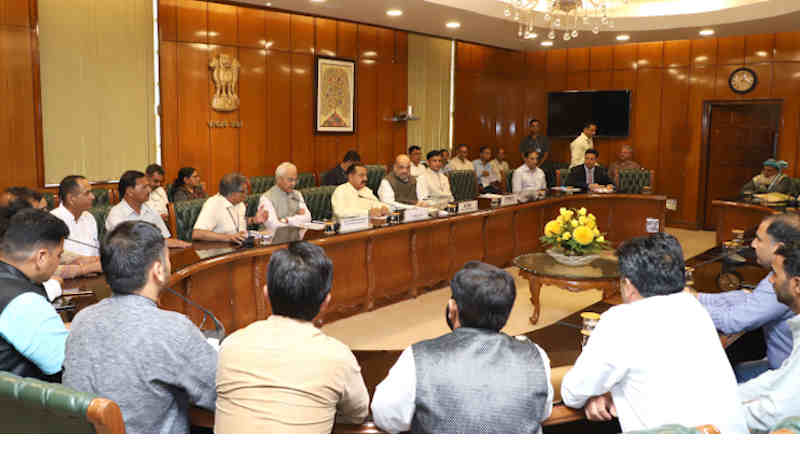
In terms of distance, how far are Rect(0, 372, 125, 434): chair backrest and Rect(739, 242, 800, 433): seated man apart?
170 centimetres

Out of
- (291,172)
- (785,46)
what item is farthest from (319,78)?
(785,46)

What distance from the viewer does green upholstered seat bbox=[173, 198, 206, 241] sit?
187 inches

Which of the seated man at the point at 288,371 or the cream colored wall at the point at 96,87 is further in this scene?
the cream colored wall at the point at 96,87

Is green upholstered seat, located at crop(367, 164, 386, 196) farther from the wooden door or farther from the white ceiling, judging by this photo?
the wooden door

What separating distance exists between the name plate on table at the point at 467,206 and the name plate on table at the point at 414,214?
0.51 metres

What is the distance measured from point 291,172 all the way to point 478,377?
3.96 metres

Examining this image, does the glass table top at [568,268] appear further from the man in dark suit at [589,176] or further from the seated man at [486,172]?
the seated man at [486,172]

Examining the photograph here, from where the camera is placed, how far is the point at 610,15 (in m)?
8.88

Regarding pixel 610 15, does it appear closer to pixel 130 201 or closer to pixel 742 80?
pixel 742 80

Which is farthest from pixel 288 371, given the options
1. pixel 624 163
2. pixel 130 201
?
pixel 624 163

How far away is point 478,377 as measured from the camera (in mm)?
1655

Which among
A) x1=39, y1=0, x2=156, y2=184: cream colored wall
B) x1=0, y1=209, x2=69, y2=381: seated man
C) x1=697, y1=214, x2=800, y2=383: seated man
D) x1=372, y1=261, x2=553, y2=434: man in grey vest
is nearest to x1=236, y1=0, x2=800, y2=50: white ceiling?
x1=39, y1=0, x2=156, y2=184: cream colored wall

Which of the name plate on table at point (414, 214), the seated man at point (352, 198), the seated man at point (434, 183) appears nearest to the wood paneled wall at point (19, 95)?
the seated man at point (352, 198)

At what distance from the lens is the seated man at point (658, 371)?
1800mm
